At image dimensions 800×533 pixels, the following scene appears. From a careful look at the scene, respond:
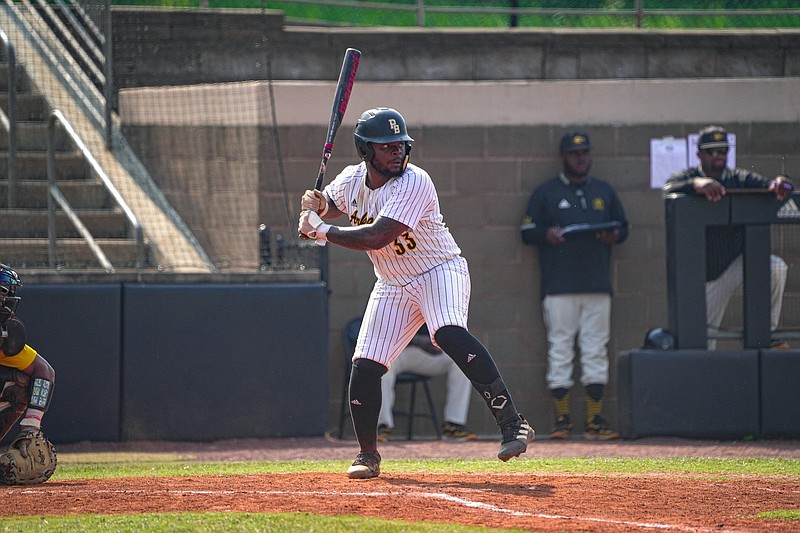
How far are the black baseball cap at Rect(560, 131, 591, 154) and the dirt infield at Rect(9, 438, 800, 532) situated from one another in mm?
4051

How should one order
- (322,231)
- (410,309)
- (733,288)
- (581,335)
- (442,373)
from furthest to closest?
(581,335), (442,373), (733,288), (410,309), (322,231)

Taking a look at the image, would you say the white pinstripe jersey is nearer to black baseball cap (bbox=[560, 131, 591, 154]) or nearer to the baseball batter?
the baseball batter

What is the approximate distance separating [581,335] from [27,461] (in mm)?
5323

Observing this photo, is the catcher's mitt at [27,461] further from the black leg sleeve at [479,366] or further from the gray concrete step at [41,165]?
the gray concrete step at [41,165]

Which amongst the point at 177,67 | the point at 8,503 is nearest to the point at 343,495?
the point at 8,503

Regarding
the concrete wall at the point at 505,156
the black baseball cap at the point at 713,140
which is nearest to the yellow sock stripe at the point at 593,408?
the concrete wall at the point at 505,156

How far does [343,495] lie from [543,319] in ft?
17.7

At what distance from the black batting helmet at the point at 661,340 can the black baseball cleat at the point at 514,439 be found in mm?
3441

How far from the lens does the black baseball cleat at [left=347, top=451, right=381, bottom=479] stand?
590 centimetres

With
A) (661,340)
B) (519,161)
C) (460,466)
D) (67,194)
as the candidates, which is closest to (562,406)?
(661,340)

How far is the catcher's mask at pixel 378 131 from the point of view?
233 inches

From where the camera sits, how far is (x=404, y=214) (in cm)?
579

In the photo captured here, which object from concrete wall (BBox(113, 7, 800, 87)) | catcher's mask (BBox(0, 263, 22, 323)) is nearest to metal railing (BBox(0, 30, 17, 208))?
concrete wall (BBox(113, 7, 800, 87))

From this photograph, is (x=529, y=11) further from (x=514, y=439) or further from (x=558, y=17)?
(x=514, y=439)
